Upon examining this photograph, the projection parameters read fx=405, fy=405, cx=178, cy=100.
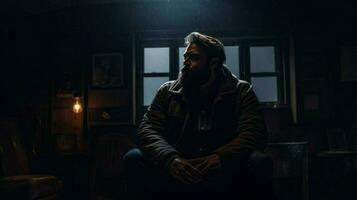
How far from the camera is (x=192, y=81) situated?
262 cm

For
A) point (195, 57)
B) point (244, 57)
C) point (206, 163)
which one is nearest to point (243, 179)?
point (206, 163)

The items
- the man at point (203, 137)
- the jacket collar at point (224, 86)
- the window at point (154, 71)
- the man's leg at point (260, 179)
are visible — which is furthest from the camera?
the window at point (154, 71)

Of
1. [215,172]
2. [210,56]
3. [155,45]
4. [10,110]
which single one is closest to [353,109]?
[155,45]

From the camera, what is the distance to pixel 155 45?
18.3 ft

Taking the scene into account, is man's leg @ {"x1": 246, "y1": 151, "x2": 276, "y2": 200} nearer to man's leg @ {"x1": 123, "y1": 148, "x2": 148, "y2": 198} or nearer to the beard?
man's leg @ {"x1": 123, "y1": 148, "x2": 148, "y2": 198}

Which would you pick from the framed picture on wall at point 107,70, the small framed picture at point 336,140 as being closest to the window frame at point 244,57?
the framed picture on wall at point 107,70

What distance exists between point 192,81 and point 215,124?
349 millimetres

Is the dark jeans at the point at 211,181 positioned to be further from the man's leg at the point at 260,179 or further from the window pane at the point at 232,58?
the window pane at the point at 232,58

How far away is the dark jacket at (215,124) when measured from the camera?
2256 millimetres

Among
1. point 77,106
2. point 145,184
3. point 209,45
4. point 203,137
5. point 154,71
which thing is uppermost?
point 154,71

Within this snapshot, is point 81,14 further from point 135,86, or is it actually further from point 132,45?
point 135,86

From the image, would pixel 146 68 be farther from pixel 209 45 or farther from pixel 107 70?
pixel 209 45

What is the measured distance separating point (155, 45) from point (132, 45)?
0.33 metres

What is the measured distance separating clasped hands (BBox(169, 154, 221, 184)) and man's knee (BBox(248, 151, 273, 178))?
0.19 m
